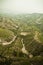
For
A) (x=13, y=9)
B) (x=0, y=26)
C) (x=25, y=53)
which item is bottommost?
(x=25, y=53)

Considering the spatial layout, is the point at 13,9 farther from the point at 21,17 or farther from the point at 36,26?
the point at 36,26

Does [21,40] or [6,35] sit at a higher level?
[6,35]

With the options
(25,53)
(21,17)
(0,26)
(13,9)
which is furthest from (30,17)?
(25,53)

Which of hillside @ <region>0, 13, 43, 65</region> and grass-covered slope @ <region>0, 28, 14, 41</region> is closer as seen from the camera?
hillside @ <region>0, 13, 43, 65</region>

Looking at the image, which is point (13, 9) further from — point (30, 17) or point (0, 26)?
point (0, 26)

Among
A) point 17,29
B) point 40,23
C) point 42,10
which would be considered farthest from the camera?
point 42,10

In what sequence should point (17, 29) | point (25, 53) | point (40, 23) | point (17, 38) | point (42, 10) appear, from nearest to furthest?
point (25, 53) < point (17, 38) < point (17, 29) < point (40, 23) < point (42, 10)

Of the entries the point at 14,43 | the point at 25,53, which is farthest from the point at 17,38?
the point at 25,53

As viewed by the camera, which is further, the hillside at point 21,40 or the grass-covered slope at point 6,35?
the grass-covered slope at point 6,35

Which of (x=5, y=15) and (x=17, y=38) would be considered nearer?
(x=17, y=38)

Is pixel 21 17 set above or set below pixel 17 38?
above
